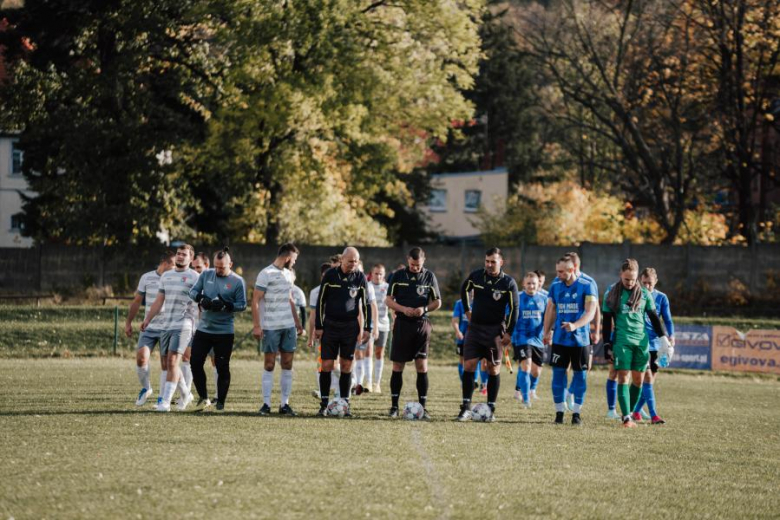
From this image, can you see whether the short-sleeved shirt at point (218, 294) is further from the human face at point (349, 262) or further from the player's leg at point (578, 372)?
the player's leg at point (578, 372)

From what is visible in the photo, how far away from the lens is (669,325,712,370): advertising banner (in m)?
31.3

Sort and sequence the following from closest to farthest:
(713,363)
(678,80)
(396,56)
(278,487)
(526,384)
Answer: (278,487), (526,384), (713,363), (396,56), (678,80)

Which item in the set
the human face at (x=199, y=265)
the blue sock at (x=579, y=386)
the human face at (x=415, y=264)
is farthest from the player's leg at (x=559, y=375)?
the human face at (x=199, y=265)

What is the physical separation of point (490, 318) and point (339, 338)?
204 centimetres

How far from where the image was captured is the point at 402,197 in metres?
58.0

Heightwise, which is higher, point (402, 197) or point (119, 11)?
point (119, 11)

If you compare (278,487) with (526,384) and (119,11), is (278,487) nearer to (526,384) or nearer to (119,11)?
(526,384)

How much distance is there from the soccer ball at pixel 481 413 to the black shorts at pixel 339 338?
1.80m

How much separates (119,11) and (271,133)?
6972mm

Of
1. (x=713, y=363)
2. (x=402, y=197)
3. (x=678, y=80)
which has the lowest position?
(x=713, y=363)

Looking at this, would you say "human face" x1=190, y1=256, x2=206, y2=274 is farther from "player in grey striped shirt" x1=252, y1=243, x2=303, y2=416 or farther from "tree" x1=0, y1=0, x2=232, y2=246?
"tree" x1=0, y1=0, x2=232, y2=246

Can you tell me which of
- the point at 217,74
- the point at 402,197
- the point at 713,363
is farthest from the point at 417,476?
the point at 402,197

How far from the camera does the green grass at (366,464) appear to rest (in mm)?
8586

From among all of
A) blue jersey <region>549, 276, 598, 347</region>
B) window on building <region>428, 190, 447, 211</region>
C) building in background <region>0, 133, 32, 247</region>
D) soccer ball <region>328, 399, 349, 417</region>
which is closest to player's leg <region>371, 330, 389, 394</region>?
soccer ball <region>328, 399, 349, 417</region>
